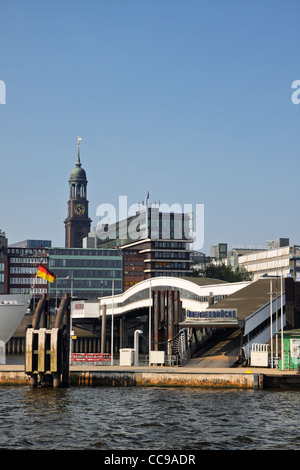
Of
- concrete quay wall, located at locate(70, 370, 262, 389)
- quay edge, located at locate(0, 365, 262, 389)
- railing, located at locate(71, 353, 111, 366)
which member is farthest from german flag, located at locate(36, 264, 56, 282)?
concrete quay wall, located at locate(70, 370, 262, 389)

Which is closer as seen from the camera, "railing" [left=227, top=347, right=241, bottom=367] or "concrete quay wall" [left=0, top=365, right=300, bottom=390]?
A: "concrete quay wall" [left=0, top=365, right=300, bottom=390]

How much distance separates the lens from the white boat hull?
111m

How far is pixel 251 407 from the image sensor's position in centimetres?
5697

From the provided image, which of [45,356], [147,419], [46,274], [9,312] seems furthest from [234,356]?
[9,312]

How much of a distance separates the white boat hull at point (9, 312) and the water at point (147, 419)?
42.7 m

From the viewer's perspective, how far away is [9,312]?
365 ft

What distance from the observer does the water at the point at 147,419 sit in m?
43.8

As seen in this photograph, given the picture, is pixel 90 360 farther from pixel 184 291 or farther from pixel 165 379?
pixel 184 291

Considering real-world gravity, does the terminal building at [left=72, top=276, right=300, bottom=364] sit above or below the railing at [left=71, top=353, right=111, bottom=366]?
above

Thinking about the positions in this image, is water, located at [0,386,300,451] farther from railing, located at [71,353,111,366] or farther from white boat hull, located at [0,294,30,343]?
white boat hull, located at [0,294,30,343]

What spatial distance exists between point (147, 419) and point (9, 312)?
2460 inches

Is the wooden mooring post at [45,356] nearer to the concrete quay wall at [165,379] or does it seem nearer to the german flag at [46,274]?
the concrete quay wall at [165,379]

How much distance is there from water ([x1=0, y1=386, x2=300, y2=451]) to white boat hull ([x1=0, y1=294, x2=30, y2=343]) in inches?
1680
